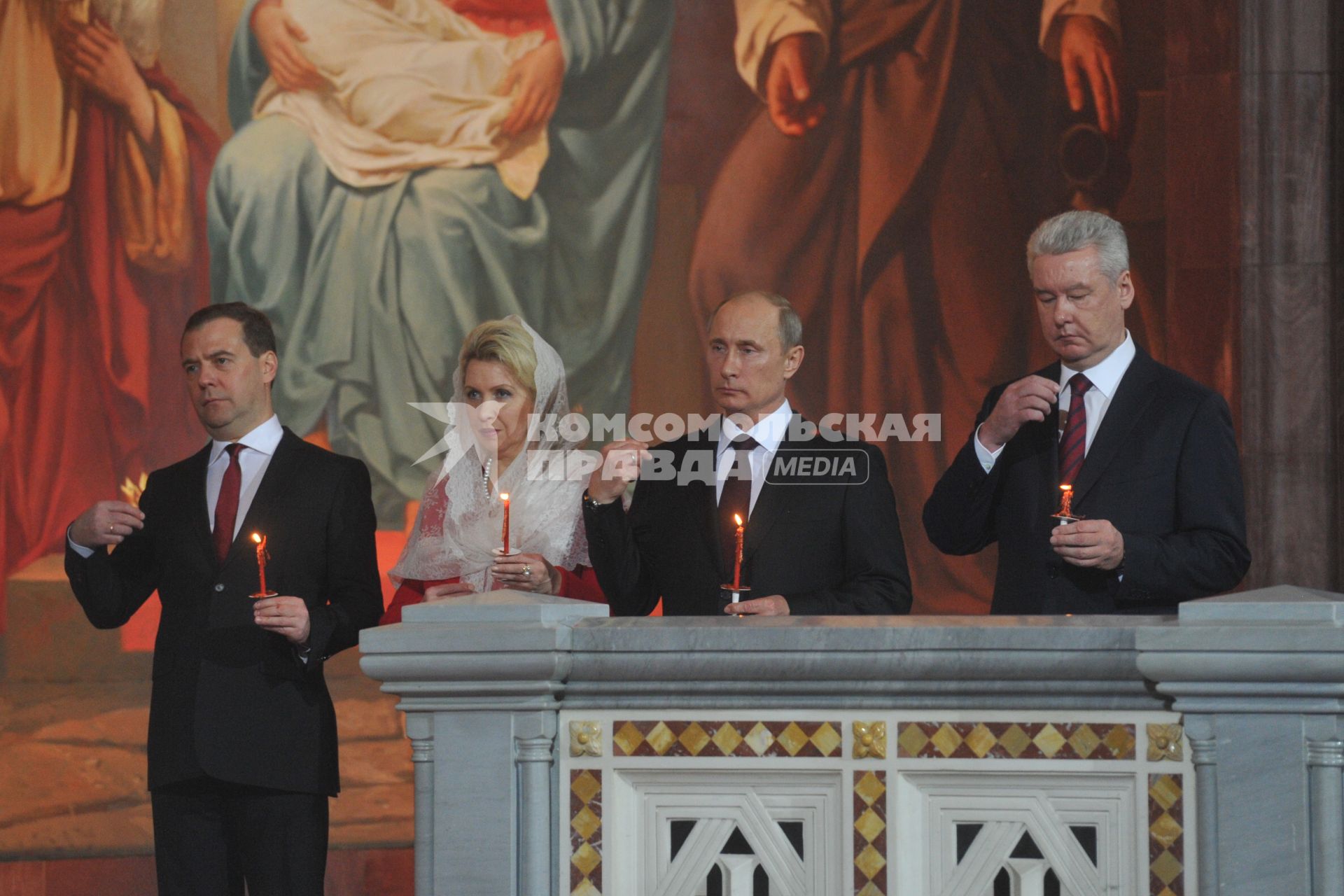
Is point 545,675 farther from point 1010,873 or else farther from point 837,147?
point 837,147

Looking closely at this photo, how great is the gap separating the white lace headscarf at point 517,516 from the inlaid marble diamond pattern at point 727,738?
5.11 ft

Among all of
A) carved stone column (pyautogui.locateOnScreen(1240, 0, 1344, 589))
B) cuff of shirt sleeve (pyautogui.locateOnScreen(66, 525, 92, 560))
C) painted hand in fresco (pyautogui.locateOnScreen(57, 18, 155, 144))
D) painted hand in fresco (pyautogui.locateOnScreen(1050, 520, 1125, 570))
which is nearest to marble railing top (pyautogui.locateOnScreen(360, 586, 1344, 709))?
painted hand in fresco (pyautogui.locateOnScreen(1050, 520, 1125, 570))

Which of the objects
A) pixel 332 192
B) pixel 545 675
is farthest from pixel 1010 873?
pixel 332 192

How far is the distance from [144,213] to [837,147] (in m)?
3.33

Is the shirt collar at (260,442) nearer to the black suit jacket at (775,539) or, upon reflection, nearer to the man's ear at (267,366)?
the man's ear at (267,366)

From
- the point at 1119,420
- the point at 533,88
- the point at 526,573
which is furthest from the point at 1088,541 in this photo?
the point at 533,88

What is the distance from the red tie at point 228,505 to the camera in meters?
3.64

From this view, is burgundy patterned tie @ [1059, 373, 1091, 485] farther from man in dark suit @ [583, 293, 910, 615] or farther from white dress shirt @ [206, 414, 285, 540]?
white dress shirt @ [206, 414, 285, 540]

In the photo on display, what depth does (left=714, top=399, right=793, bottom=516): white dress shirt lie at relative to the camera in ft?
11.7

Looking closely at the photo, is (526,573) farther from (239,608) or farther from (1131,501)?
(1131,501)

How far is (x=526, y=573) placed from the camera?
3.47 m

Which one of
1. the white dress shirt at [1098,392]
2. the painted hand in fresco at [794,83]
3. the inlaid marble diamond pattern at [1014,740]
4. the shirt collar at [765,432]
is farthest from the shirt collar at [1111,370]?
the painted hand in fresco at [794,83]

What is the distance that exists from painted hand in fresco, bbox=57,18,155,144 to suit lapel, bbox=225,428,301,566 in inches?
177

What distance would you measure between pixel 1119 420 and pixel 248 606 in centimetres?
190
